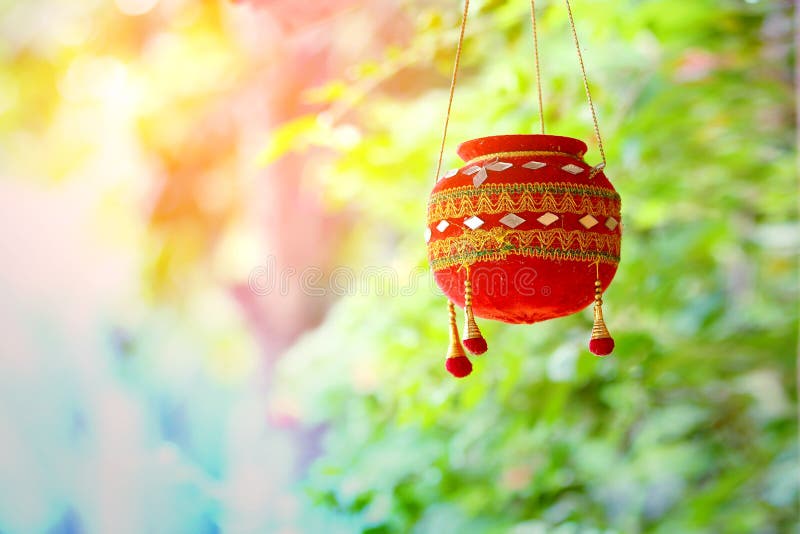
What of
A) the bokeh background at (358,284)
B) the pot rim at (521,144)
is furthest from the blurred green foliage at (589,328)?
the pot rim at (521,144)

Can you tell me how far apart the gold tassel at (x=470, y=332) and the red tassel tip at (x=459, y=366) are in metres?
0.03

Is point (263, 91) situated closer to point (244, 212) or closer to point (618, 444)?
point (244, 212)

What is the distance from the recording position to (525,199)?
859mm

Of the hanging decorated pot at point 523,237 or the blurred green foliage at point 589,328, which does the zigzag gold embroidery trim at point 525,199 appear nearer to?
the hanging decorated pot at point 523,237

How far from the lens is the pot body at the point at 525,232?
86 cm

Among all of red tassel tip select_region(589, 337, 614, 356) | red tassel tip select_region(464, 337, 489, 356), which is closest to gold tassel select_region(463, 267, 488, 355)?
red tassel tip select_region(464, 337, 489, 356)

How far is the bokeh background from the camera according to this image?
177 centimetres

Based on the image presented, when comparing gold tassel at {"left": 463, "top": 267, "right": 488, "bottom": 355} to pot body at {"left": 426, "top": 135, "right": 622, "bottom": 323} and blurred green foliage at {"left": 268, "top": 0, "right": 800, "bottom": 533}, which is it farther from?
blurred green foliage at {"left": 268, "top": 0, "right": 800, "bottom": 533}

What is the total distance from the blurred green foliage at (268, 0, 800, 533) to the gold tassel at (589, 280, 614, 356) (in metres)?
0.57

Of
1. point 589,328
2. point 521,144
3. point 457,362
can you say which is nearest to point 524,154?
point 521,144

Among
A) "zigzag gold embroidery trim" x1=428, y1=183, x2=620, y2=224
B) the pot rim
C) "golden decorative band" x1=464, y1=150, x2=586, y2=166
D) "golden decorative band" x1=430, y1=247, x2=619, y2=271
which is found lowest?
"golden decorative band" x1=430, y1=247, x2=619, y2=271

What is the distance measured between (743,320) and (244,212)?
5.41 ft

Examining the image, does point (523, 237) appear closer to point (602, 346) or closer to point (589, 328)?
point (602, 346)

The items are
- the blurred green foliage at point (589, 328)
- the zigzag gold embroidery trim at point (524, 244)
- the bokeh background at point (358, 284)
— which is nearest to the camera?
the zigzag gold embroidery trim at point (524, 244)
